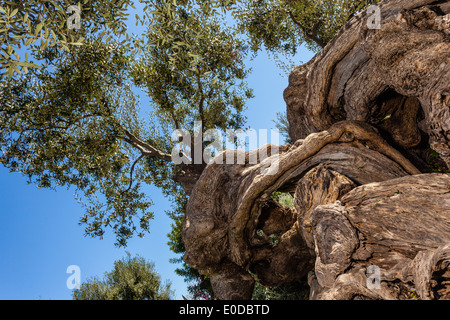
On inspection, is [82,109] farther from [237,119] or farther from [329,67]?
[329,67]

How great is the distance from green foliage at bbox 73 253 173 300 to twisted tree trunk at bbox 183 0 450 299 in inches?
530

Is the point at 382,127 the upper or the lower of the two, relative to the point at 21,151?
lower

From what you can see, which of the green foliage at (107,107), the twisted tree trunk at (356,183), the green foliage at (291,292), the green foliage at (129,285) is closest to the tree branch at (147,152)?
the green foliage at (107,107)

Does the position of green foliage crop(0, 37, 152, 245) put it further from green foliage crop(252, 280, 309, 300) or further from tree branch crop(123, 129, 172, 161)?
green foliage crop(252, 280, 309, 300)

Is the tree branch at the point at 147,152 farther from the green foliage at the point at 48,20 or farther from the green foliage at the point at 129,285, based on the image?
the green foliage at the point at 129,285

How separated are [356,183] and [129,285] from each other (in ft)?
58.9

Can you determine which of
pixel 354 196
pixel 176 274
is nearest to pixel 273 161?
pixel 354 196

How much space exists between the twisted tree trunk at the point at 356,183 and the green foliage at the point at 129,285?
1345cm

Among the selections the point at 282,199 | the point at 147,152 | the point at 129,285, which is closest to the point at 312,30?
the point at 282,199

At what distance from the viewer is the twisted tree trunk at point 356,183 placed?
3.76 meters

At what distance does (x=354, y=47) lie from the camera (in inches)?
229

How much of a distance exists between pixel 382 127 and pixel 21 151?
38.2 feet

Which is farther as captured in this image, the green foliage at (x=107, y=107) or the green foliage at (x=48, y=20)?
the green foliage at (x=107, y=107)
